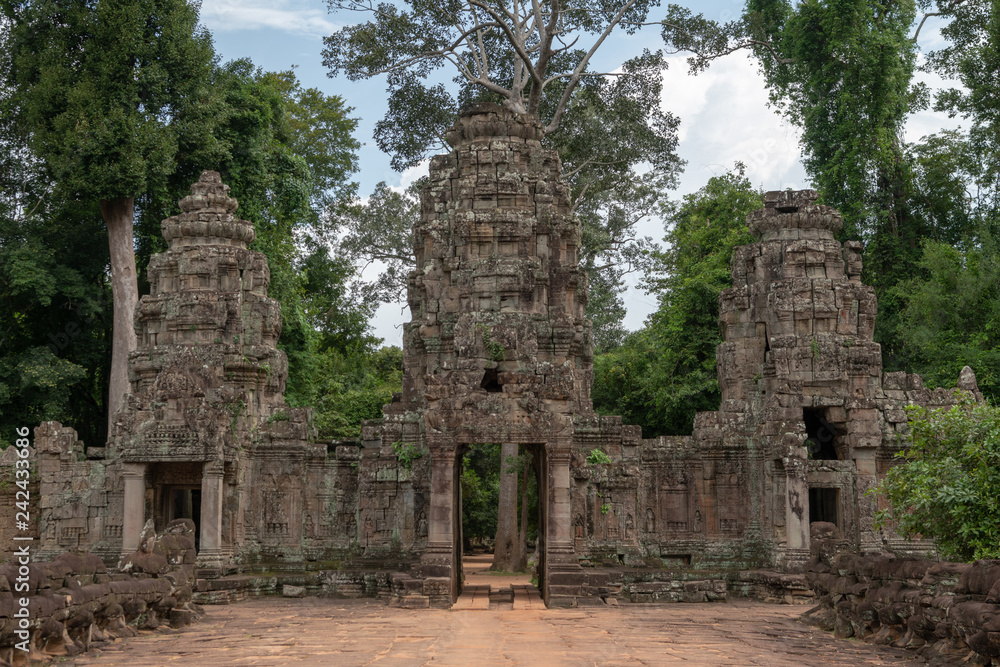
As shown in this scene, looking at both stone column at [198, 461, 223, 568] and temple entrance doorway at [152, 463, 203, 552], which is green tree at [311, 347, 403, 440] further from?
stone column at [198, 461, 223, 568]

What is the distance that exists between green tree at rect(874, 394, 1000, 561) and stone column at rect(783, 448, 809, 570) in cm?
519

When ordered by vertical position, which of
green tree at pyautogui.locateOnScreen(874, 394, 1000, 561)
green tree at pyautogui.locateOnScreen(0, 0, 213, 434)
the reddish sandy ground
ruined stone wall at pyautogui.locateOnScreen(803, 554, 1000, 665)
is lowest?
the reddish sandy ground

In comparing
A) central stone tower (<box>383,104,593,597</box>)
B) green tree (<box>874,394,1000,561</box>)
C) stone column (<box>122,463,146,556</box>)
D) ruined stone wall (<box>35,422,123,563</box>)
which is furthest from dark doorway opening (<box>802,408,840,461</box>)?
ruined stone wall (<box>35,422,123,563</box>)

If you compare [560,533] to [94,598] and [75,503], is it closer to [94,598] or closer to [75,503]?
[94,598]

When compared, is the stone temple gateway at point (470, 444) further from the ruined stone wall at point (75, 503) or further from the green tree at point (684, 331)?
the green tree at point (684, 331)

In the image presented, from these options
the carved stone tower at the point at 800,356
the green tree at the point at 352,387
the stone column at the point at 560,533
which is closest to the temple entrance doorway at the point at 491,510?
the green tree at the point at 352,387

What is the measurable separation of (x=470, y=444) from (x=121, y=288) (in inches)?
475

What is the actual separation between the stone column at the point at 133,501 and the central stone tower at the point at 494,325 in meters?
4.13

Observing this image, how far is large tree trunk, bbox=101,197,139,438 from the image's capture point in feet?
77.7

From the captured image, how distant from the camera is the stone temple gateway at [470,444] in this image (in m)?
17.0

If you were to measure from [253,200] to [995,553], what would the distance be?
20609 millimetres

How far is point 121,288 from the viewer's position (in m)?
24.2

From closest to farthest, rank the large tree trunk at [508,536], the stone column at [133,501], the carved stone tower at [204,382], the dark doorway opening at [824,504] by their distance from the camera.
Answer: the stone column at [133,501], the carved stone tower at [204,382], the dark doorway opening at [824,504], the large tree trunk at [508,536]

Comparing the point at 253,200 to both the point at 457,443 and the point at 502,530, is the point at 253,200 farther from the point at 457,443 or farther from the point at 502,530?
the point at 457,443
